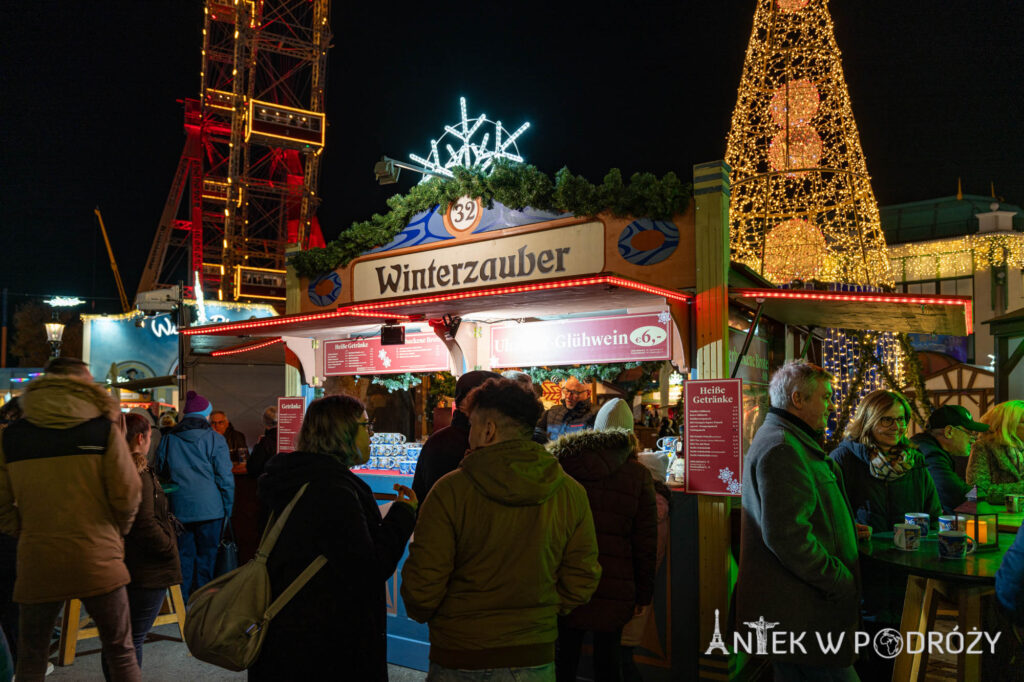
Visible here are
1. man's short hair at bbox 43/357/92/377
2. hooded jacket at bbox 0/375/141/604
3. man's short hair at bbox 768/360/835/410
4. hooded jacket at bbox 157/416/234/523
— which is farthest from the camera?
hooded jacket at bbox 157/416/234/523

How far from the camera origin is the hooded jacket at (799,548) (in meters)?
2.86

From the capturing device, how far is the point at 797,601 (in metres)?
2.92

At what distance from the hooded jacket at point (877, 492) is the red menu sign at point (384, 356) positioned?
4210 millimetres

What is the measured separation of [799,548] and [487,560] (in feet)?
4.43

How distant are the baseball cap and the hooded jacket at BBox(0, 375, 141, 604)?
584cm

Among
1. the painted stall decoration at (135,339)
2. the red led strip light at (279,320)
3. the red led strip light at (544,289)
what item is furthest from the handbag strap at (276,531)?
the painted stall decoration at (135,339)

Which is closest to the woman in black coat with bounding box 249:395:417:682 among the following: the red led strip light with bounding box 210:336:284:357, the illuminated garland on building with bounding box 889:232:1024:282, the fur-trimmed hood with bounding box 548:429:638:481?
the fur-trimmed hood with bounding box 548:429:638:481

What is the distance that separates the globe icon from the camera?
4730mm

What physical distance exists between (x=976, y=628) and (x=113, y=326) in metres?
20.6

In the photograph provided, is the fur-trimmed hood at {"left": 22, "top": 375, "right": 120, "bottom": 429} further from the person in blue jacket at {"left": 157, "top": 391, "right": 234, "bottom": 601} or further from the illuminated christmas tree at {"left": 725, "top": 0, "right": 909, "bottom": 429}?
the illuminated christmas tree at {"left": 725, "top": 0, "right": 909, "bottom": 429}

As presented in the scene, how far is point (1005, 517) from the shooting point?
488 cm

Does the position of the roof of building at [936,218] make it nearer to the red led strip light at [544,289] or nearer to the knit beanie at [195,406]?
the red led strip light at [544,289]

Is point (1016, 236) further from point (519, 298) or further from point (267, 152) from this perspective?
point (267, 152)

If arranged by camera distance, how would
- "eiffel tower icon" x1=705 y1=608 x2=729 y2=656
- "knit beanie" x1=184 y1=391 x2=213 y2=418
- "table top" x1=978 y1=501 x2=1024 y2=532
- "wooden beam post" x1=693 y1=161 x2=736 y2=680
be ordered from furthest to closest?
"knit beanie" x1=184 y1=391 x2=213 y2=418 → "wooden beam post" x1=693 y1=161 x2=736 y2=680 → "eiffel tower icon" x1=705 y1=608 x2=729 y2=656 → "table top" x1=978 y1=501 x2=1024 y2=532
